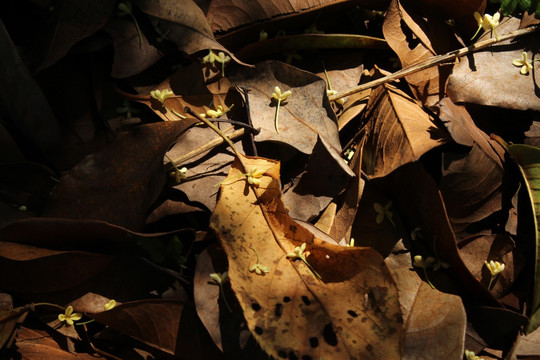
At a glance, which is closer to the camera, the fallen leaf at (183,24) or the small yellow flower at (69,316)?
the small yellow flower at (69,316)

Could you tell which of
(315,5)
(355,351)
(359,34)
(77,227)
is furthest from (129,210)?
Result: (359,34)

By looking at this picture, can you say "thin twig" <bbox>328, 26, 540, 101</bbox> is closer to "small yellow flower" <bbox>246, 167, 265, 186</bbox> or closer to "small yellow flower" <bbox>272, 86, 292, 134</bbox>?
"small yellow flower" <bbox>272, 86, 292, 134</bbox>

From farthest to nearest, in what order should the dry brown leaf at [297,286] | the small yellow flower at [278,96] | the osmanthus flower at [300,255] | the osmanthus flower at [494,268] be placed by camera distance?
the small yellow flower at [278,96], the osmanthus flower at [494,268], the osmanthus flower at [300,255], the dry brown leaf at [297,286]

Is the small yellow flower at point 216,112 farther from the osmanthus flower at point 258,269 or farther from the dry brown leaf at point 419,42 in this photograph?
the dry brown leaf at point 419,42

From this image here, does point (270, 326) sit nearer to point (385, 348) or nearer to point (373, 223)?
point (385, 348)

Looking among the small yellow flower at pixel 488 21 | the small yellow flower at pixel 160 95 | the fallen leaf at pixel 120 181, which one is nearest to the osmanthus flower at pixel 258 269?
the fallen leaf at pixel 120 181

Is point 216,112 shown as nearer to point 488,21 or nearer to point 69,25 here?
point 69,25

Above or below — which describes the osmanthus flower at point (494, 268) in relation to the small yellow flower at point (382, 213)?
below
